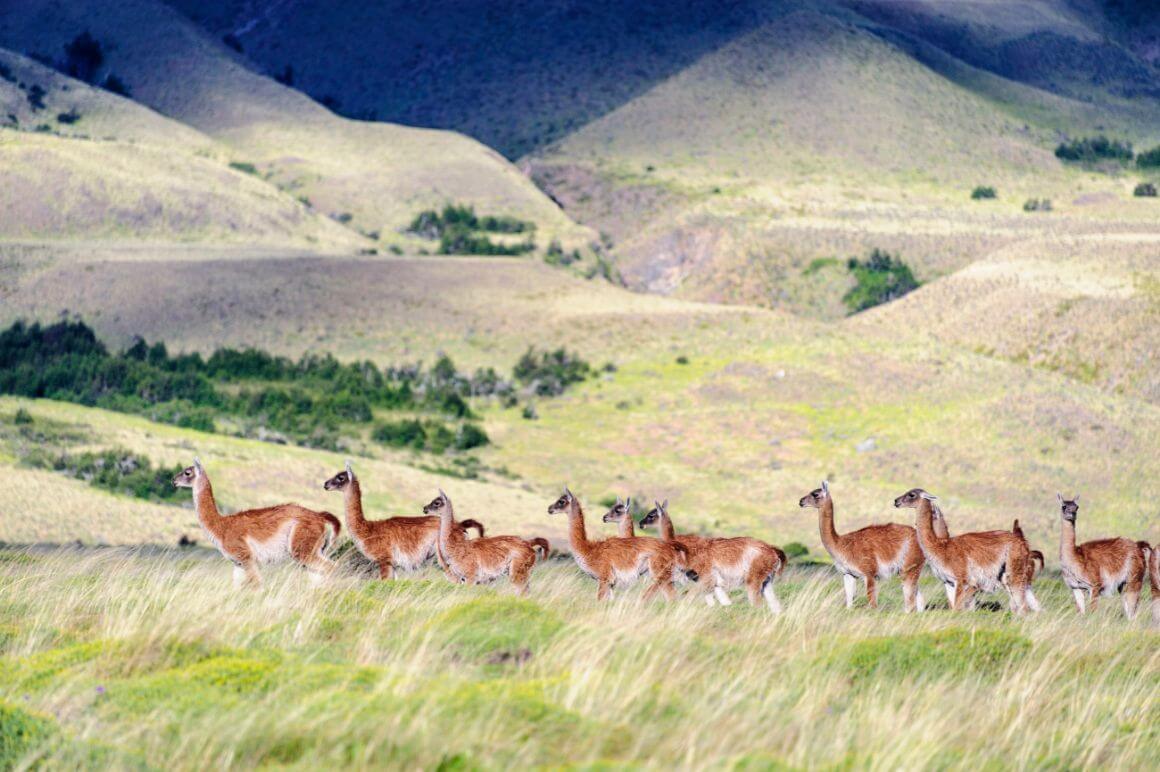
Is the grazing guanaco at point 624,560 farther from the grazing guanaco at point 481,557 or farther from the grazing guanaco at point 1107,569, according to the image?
the grazing guanaco at point 1107,569

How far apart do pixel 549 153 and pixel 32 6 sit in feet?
206

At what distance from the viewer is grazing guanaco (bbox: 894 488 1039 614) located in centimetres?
2077

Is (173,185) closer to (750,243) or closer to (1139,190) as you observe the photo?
(750,243)

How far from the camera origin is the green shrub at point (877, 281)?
129625mm

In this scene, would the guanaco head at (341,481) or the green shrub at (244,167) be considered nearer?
the guanaco head at (341,481)

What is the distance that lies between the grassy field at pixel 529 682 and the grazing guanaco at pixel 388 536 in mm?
1209

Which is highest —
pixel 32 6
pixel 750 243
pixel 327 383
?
pixel 32 6

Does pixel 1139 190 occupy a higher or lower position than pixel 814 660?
higher

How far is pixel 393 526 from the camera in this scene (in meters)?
21.3

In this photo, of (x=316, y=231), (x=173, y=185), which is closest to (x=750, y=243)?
(x=316, y=231)

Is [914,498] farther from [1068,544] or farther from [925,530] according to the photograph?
[1068,544]

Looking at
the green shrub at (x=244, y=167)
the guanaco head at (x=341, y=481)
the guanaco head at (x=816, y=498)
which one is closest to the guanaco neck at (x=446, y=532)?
the guanaco head at (x=341, y=481)

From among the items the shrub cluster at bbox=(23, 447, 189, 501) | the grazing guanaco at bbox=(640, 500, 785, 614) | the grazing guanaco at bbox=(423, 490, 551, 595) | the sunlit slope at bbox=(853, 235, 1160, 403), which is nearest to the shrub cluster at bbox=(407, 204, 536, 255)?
the sunlit slope at bbox=(853, 235, 1160, 403)

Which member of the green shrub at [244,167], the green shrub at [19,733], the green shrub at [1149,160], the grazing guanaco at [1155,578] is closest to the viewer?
the green shrub at [19,733]
